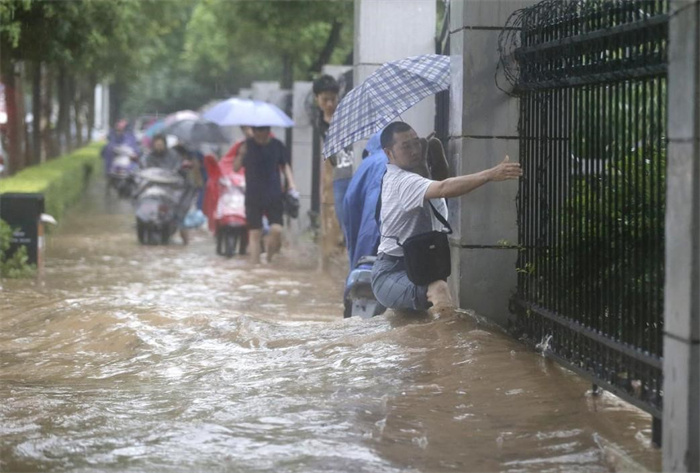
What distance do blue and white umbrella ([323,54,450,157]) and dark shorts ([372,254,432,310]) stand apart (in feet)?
3.42

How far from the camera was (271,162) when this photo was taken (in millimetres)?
15445

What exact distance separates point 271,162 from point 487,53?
7455 mm

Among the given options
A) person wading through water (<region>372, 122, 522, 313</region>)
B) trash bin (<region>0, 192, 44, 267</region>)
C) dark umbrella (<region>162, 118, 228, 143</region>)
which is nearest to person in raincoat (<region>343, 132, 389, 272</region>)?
person wading through water (<region>372, 122, 522, 313</region>)

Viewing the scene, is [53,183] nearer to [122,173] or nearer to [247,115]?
[247,115]

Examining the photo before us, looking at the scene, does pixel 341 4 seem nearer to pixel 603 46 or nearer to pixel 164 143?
pixel 164 143

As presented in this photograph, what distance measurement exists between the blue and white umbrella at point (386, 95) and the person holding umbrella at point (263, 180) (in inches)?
240

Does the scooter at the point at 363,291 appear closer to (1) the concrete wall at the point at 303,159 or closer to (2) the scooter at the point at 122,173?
(1) the concrete wall at the point at 303,159

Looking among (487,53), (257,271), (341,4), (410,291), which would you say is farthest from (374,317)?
(341,4)

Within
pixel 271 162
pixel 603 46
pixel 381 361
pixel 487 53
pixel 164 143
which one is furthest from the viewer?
pixel 164 143

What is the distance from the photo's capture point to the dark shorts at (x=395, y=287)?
8.27 meters

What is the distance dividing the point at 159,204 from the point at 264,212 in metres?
4.15

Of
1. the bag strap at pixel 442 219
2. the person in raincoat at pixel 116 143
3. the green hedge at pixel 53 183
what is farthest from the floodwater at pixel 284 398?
the person in raincoat at pixel 116 143

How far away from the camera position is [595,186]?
22.3 ft

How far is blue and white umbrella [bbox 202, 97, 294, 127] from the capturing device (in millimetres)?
16625
